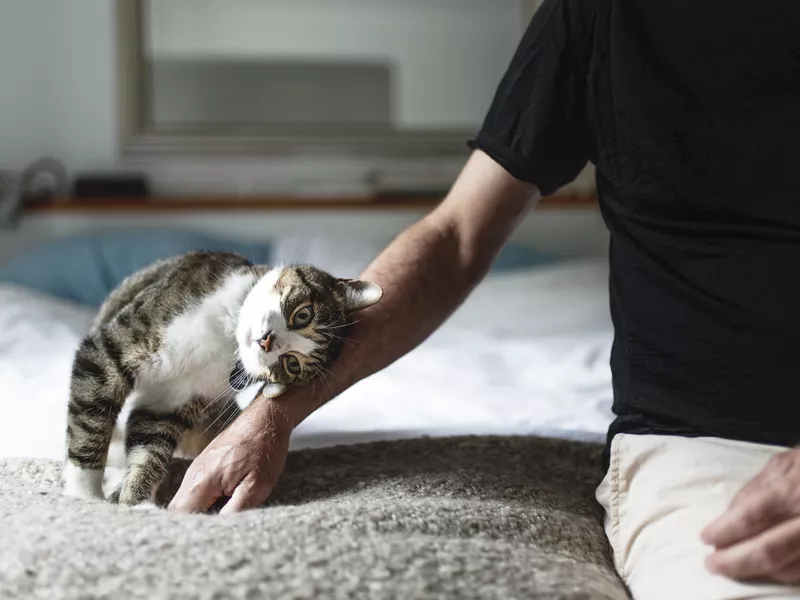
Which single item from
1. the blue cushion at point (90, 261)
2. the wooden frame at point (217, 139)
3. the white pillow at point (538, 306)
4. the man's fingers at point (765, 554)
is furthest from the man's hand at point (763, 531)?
the wooden frame at point (217, 139)

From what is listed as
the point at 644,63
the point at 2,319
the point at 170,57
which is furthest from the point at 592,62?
the point at 170,57

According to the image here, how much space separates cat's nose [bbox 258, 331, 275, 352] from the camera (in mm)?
823

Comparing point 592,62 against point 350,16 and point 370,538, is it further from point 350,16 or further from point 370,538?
point 350,16

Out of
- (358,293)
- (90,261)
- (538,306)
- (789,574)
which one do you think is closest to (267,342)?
(358,293)

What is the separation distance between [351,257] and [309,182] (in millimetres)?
529

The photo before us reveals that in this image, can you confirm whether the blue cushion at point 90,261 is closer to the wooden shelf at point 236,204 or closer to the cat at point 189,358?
the wooden shelf at point 236,204

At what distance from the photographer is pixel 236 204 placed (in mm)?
2477

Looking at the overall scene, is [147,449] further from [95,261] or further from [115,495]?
[95,261]

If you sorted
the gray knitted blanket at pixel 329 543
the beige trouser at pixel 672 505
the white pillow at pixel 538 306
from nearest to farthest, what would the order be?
the gray knitted blanket at pixel 329 543
the beige trouser at pixel 672 505
the white pillow at pixel 538 306

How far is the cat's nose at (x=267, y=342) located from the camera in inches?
32.4

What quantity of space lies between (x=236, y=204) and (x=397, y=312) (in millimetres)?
1686

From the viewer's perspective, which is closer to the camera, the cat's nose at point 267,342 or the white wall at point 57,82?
the cat's nose at point 267,342

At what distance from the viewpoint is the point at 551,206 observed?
2594mm

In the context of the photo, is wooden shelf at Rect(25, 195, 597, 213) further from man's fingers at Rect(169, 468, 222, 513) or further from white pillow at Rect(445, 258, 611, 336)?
man's fingers at Rect(169, 468, 222, 513)
